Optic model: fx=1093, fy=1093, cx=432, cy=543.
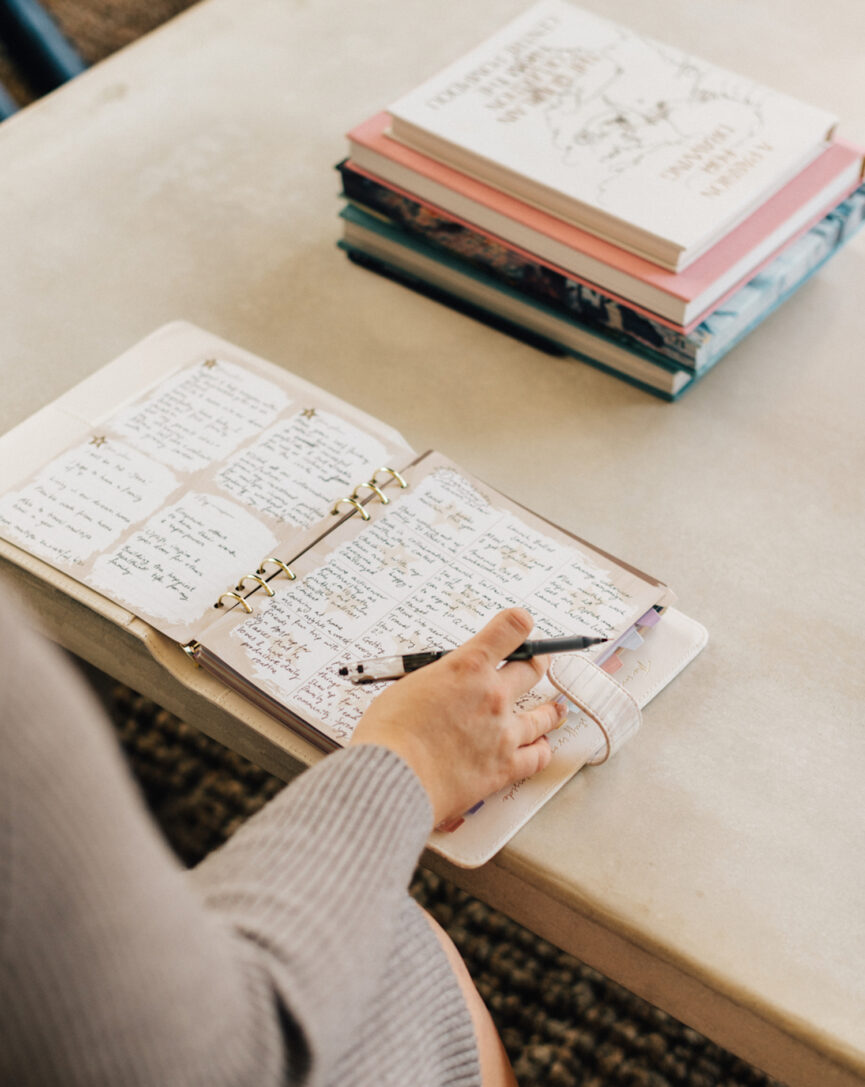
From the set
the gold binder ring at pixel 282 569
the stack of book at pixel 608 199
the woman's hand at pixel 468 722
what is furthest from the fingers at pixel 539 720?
the stack of book at pixel 608 199

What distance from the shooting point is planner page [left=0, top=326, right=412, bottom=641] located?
78 cm

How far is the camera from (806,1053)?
1.96 ft

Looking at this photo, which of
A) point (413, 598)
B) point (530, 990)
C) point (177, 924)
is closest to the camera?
point (177, 924)

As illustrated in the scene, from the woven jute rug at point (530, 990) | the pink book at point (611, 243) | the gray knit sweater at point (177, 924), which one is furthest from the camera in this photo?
the woven jute rug at point (530, 990)

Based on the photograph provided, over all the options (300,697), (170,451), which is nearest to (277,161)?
(170,451)

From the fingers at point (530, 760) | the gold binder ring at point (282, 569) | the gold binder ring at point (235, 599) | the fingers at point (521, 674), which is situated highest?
the gold binder ring at point (235, 599)

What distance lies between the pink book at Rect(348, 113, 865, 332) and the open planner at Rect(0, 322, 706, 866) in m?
0.22

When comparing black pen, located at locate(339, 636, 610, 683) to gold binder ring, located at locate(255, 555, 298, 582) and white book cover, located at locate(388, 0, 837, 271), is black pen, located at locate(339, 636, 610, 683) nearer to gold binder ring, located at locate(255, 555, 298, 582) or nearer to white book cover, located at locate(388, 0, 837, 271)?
gold binder ring, located at locate(255, 555, 298, 582)

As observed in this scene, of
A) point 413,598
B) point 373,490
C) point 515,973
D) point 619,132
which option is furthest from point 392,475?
point 515,973

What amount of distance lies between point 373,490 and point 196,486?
138mm

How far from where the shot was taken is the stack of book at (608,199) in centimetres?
90

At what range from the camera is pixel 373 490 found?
82 cm

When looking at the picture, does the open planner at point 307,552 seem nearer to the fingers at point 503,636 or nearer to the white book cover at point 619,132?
the fingers at point 503,636

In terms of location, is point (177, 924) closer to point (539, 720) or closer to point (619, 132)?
point (539, 720)
